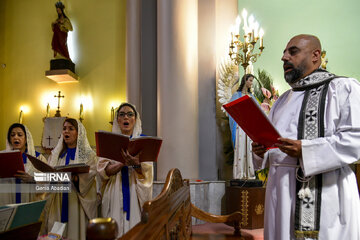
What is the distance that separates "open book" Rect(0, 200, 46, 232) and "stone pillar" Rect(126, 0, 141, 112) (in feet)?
17.8

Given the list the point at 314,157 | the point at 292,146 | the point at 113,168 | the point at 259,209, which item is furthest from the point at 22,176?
the point at 259,209

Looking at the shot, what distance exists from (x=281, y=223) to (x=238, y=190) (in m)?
2.94

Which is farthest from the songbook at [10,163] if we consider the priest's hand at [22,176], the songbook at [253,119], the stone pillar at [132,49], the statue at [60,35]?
the statue at [60,35]

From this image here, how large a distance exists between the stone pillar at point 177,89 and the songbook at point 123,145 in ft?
6.59

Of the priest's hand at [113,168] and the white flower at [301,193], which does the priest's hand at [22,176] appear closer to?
the priest's hand at [113,168]

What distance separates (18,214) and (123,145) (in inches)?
59.8

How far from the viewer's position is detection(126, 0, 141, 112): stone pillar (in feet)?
22.8

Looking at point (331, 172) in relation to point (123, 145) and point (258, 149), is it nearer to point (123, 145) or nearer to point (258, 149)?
point (258, 149)

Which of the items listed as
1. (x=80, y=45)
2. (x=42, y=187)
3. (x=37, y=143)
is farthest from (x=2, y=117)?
(x=42, y=187)

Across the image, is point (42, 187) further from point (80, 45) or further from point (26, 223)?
point (80, 45)

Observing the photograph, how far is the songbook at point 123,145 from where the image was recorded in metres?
2.81

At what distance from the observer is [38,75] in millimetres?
8047

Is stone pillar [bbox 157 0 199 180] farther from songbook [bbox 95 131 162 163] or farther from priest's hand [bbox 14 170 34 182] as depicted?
priest's hand [bbox 14 170 34 182]

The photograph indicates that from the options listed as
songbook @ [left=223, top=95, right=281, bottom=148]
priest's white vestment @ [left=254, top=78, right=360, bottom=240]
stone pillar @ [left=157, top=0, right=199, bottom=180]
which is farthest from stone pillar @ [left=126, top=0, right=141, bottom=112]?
priest's white vestment @ [left=254, top=78, right=360, bottom=240]
